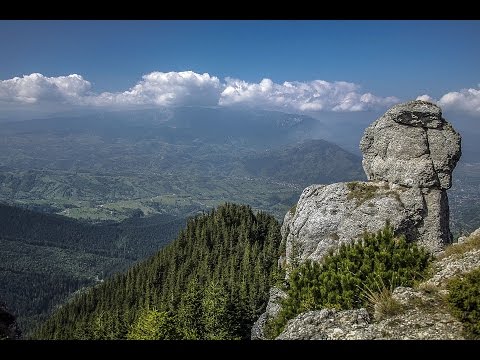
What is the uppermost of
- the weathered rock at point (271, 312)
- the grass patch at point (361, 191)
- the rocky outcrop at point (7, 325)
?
the grass patch at point (361, 191)

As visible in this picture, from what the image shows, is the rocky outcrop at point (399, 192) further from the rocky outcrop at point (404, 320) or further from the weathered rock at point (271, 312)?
the rocky outcrop at point (404, 320)

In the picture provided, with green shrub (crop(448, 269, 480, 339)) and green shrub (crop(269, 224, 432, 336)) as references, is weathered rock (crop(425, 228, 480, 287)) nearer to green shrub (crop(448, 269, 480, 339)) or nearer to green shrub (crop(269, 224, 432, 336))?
green shrub (crop(269, 224, 432, 336))

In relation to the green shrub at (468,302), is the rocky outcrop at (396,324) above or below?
below

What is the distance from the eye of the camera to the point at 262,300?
7819 cm

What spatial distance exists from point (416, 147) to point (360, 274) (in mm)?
29129

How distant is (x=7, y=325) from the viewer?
33.1 metres

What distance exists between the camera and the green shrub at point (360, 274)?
2062 centimetres

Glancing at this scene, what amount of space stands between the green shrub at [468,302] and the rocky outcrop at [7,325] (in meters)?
32.5

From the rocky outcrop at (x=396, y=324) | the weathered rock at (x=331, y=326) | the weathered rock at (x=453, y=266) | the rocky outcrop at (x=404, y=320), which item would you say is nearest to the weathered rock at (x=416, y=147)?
the weathered rock at (x=453, y=266)

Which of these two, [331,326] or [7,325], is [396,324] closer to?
[331,326]

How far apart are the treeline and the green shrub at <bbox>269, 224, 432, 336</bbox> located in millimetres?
31844

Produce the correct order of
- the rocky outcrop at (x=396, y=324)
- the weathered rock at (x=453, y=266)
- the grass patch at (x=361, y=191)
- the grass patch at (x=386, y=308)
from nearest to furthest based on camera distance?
1. the rocky outcrop at (x=396, y=324)
2. the grass patch at (x=386, y=308)
3. the weathered rock at (x=453, y=266)
4. the grass patch at (x=361, y=191)

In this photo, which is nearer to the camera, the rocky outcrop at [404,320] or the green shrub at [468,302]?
the green shrub at [468,302]

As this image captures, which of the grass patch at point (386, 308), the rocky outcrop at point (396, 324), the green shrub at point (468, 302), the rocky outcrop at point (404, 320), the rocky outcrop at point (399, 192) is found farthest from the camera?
the rocky outcrop at point (399, 192)
